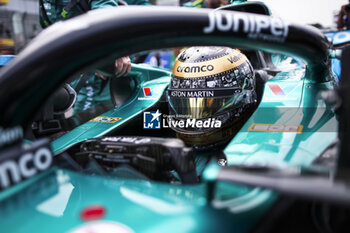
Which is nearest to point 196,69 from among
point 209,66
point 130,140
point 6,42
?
point 209,66

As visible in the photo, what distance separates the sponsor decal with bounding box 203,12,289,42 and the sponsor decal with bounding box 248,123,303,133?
1.28 ft

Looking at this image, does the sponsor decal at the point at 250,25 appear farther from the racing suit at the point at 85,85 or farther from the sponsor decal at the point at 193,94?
the racing suit at the point at 85,85

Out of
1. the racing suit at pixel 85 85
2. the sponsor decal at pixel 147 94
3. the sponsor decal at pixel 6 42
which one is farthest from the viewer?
the sponsor decal at pixel 6 42

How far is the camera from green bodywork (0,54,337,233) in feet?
1.73

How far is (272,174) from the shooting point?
0.46 meters

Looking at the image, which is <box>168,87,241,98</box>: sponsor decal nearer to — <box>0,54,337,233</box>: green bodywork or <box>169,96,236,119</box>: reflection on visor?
<box>169,96,236,119</box>: reflection on visor

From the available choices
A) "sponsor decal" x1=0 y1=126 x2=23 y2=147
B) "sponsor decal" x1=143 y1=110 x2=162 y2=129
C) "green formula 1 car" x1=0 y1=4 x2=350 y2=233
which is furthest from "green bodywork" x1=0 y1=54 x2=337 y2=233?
"sponsor decal" x1=143 y1=110 x2=162 y2=129

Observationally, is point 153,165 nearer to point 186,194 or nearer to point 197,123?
point 186,194

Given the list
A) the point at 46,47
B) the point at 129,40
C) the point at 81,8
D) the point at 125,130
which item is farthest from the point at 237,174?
the point at 81,8

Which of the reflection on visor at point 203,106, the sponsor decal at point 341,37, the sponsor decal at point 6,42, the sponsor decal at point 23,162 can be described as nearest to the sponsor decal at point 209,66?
the reflection on visor at point 203,106

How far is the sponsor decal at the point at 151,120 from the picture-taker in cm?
154

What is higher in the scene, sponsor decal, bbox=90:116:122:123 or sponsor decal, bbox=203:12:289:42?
sponsor decal, bbox=203:12:289:42

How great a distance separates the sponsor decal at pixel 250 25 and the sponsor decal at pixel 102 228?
0.46 meters


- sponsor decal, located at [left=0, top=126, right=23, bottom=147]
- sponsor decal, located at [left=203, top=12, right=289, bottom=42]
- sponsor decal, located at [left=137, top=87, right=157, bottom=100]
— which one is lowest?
sponsor decal, located at [left=137, top=87, right=157, bottom=100]
